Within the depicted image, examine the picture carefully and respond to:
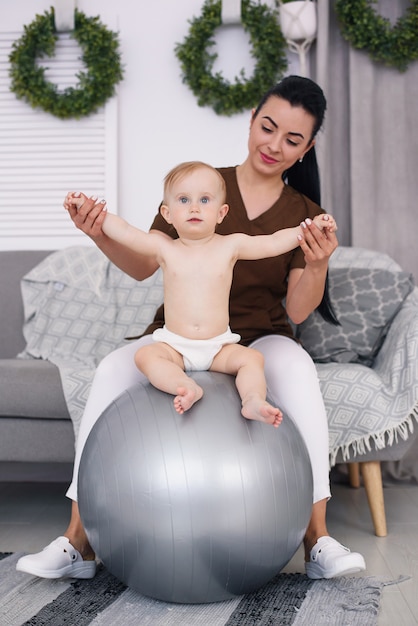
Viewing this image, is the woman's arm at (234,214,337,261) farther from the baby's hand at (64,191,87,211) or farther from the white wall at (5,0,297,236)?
the white wall at (5,0,297,236)

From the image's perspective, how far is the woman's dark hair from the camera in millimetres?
1931

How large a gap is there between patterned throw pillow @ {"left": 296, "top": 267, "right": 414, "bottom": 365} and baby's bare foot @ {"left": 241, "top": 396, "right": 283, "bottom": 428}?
103 cm

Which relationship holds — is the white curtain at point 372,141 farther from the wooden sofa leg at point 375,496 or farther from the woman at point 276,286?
the wooden sofa leg at point 375,496

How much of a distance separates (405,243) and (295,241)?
152 cm

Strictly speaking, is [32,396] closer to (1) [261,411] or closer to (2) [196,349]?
(2) [196,349]

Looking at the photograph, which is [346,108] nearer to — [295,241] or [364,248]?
[364,248]

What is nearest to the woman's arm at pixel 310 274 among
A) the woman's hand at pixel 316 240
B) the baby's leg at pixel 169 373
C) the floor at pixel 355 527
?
the woman's hand at pixel 316 240

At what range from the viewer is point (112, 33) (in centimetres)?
313

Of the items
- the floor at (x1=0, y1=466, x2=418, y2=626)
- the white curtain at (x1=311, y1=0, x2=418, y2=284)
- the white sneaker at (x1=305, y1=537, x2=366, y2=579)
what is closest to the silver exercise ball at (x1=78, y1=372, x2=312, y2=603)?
the white sneaker at (x1=305, y1=537, x2=366, y2=579)

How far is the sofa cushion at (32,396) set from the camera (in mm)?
2219

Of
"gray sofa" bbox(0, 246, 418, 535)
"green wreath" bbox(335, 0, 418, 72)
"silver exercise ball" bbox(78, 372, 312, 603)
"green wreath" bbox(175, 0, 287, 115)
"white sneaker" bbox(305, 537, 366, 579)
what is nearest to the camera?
"silver exercise ball" bbox(78, 372, 312, 603)

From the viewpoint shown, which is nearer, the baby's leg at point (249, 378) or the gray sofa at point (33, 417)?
the baby's leg at point (249, 378)

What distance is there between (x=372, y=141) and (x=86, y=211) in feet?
5.70

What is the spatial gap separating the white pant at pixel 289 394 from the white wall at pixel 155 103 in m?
1.63
